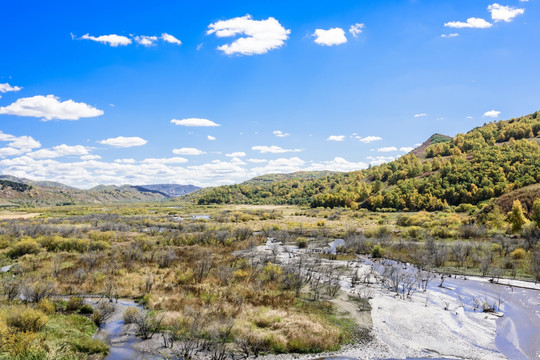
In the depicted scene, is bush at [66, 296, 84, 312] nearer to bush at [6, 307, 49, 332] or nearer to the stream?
the stream

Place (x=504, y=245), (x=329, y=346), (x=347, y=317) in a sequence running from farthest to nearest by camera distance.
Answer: (x=504, y=245) < (x=347, y=317) < (x=329, y=346)

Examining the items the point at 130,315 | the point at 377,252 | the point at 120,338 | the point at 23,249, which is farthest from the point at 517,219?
the point at 23,249

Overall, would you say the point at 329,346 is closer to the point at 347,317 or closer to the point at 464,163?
the point at 347,317

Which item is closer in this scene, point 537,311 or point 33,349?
point 33,349

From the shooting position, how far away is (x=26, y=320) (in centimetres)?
1553

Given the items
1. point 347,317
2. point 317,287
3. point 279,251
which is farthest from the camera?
point 279,251

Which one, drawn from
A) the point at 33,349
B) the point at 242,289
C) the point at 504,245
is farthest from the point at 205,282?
the point at 504,245

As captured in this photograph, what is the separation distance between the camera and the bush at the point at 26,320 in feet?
50.5

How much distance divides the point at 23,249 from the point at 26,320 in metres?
25.4

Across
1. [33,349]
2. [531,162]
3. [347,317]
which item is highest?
[531,162]

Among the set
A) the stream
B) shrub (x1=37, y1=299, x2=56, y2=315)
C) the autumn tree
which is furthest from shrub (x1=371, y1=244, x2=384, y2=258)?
shrub (x1=37, y1=299, x2=56, y2=315)

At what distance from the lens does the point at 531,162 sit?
103250 mm

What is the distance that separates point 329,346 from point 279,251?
84.8 ft

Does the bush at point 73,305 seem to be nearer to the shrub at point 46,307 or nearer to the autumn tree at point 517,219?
the shrub at point 46,307
